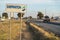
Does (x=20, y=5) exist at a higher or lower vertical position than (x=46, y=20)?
higher

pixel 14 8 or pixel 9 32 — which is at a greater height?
pixel 14 8

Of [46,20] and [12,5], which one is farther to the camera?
[46,20]

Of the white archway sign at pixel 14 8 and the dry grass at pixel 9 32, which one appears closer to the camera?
the white archway sign at pixel 14 8

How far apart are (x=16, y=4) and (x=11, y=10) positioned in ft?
1.90

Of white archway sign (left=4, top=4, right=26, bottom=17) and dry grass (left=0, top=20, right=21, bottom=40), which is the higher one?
white archway sign (left=4, top=4, right=26, bottom=17)

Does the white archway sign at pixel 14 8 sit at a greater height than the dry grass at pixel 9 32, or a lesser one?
greater

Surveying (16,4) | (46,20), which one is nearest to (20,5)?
(16,4)

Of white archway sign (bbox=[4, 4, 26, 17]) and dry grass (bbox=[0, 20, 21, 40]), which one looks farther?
dry grass (bbox=[0, 20, 21, 40])

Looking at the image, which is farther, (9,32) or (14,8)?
A: (9,32)

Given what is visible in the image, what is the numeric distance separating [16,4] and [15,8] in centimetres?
40

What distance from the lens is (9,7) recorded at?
15.6 meters

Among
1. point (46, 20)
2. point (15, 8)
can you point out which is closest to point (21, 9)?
point (15, 8)

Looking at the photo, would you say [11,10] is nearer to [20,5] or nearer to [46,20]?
[20,5]

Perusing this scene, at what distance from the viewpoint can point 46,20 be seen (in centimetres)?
8769
